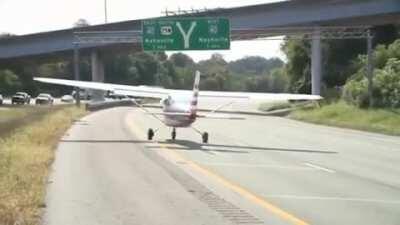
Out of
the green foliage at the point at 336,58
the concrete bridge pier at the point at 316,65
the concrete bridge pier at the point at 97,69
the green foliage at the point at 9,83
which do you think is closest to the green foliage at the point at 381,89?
the concrete bridge pier at the point at 316,65

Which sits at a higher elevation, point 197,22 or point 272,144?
point 197,22

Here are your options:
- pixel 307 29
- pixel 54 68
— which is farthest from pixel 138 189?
pixel 54 68

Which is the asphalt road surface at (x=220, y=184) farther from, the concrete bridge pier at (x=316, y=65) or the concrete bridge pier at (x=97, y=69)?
the concrete bridge pier at (x=97, y=69)

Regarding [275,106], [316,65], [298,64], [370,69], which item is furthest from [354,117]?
[298,64]

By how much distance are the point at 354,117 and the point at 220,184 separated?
39.2 metres

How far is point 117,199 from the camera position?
13859 millimetres

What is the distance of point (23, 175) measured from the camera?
1603 cm

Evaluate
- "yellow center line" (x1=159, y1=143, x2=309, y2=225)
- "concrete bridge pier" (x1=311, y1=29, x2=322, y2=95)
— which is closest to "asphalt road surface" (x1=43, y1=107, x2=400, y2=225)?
"yellow center line" (x1=159, y1=143, x2=309, y2=225)

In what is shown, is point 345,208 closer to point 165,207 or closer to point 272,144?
point 165,207

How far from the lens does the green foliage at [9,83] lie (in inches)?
5123

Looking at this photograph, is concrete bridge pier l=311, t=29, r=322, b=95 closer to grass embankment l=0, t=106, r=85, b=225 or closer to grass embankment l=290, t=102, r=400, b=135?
grass embankment l=290, t=102, r=400, b=135

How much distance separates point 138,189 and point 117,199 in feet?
5.13

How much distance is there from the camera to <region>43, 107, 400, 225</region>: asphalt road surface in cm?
1222

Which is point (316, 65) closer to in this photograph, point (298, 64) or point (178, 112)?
point (298, 64)
